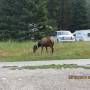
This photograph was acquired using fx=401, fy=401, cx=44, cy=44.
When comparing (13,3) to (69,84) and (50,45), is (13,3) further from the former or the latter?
(69,84)

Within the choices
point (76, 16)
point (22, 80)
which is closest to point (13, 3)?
point (76, 16)

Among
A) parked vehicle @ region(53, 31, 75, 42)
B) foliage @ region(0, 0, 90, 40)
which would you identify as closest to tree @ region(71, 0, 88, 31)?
parked vehicle @ region(53, 31, 75, 42)

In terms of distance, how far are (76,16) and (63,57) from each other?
6036cm

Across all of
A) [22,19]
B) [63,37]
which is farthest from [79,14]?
[22,19]

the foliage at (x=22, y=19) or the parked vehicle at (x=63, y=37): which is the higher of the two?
the foliage at (x=22, y=19)

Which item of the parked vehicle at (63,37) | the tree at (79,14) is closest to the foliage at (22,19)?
the parked vehicle at (63,37)

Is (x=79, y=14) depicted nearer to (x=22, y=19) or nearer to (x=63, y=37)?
(x=63, y=37)

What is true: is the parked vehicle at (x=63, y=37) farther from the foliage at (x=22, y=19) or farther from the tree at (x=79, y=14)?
the tree at (x=79, y=14)

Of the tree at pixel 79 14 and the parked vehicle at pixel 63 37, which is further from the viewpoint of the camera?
the tree at pixel 79 14

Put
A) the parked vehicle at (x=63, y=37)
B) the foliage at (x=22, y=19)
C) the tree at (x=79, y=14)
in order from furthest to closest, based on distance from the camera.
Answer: the tree at (x=79, y=14)
the parked vehicle at (x=63, y=37)
the foliage at (x=22, y=19)

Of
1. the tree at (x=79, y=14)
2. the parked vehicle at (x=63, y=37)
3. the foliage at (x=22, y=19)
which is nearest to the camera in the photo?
the foliage at (x=22, y=19)

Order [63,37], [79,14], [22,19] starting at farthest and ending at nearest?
[79,14]
[63,37]
[22,19]

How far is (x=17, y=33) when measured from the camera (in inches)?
2458

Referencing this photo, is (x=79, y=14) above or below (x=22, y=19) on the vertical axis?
above
